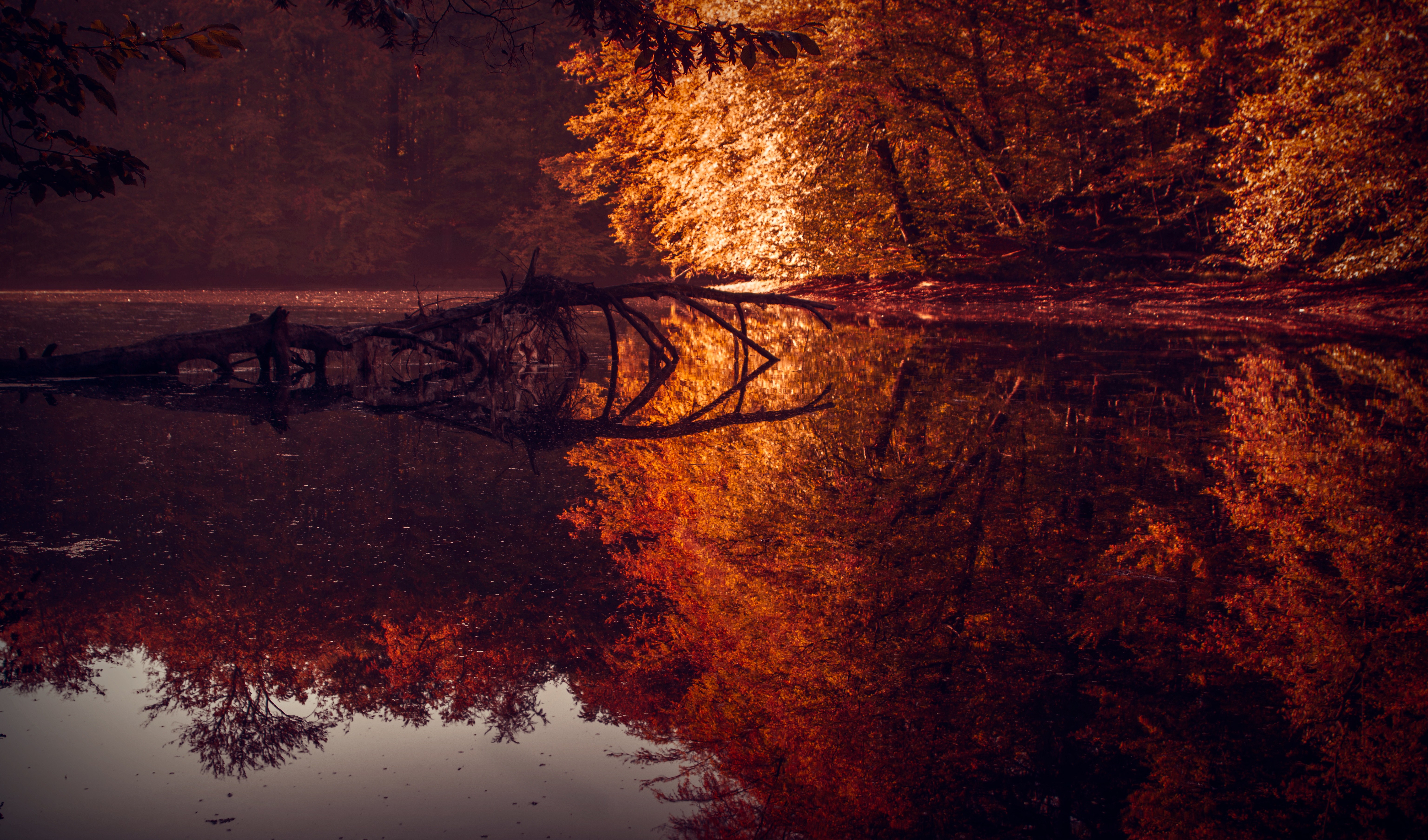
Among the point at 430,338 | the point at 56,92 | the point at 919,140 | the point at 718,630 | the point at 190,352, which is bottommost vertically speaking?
the point at 718,630

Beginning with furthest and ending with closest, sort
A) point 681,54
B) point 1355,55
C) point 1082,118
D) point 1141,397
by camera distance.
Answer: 1. point 1082,118
2. point 1355,55
3. point 1141,397
4. point 681,54

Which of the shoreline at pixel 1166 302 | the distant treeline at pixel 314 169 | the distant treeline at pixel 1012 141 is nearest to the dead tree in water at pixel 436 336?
the distant treeline at pixel 1012 141

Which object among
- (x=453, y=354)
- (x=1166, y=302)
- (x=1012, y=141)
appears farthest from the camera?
(x=1012, y=141)

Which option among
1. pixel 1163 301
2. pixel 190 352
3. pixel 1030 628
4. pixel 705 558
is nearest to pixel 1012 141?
pixel 1163 301

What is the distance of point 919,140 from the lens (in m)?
18.0

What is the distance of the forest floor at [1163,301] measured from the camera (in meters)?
12.8

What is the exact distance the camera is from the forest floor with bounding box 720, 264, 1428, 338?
41.8ft

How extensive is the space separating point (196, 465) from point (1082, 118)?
20.7m

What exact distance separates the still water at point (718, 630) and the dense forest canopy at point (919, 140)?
2.20m

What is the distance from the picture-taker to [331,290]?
100 feet

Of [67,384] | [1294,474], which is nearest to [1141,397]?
[1294,474]

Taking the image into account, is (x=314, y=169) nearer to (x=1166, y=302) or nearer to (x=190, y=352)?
(x=190, y=352)

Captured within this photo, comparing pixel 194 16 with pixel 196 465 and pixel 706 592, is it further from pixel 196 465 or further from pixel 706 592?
pixel 706 592

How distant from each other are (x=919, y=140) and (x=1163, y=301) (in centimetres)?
612
